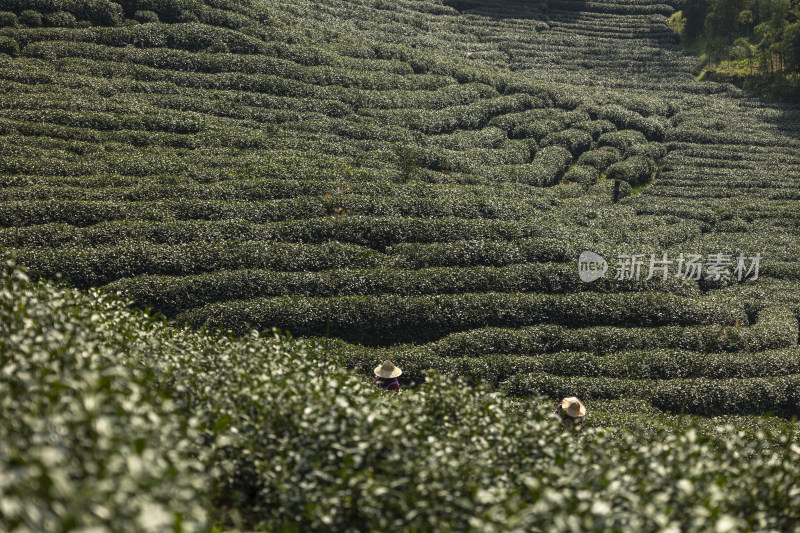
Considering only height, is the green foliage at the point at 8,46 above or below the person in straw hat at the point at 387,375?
above

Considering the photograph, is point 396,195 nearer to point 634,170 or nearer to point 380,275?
point 380,275

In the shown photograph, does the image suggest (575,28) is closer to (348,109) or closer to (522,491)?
(348,109)

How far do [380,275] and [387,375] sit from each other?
23.0ft

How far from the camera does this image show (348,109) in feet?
140

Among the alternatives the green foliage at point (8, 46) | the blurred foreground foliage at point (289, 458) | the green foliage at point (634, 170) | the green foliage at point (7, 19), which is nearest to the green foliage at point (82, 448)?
the blurred foreground foliage at point (289, 458)

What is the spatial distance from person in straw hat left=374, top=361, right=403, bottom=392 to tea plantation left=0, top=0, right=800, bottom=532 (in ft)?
5.57

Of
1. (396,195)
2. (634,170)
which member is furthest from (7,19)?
(634,170)

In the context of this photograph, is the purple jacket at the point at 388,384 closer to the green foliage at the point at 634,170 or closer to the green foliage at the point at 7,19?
the green foliage at the point at 634,170

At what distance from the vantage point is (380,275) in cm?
2714

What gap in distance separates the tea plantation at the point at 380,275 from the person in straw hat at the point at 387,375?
1.70 m

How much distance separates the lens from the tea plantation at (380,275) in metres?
8.27

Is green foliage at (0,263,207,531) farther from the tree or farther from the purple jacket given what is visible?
the tree

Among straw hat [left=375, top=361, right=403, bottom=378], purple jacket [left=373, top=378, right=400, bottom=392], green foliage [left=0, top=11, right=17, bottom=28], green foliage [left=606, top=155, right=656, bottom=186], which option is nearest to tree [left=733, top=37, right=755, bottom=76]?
green foliage [left=606, top=155, right=656, bottom=186]

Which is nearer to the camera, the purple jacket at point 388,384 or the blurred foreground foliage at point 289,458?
the blurred foreground foliage at point 289,458
